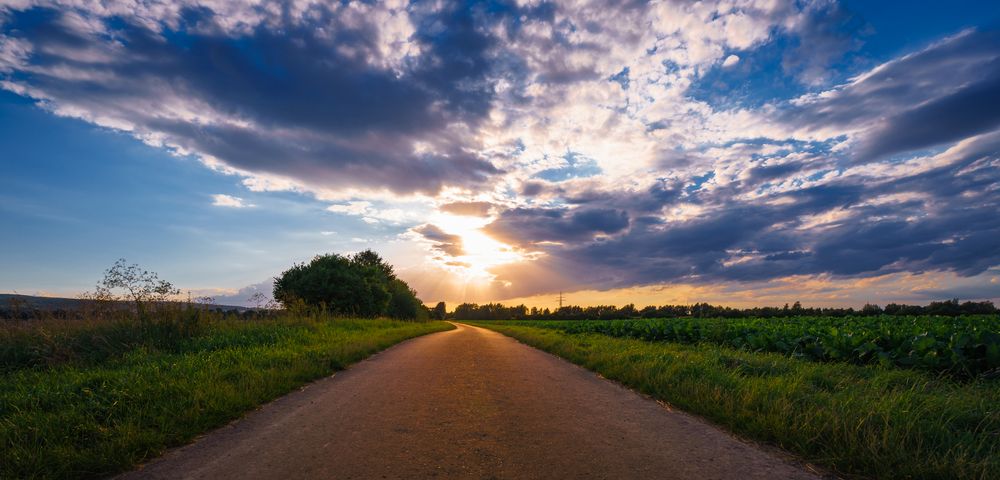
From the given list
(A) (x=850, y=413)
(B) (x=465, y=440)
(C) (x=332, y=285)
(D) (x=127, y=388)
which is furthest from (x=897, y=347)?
(C) (x=332, y=285)

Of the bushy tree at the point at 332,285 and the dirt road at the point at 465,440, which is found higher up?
the bushy tree at the point at 332,285

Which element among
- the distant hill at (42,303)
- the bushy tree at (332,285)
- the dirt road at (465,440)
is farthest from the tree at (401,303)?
the dirt road at (465,440)

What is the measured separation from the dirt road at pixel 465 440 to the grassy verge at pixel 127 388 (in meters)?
0.41

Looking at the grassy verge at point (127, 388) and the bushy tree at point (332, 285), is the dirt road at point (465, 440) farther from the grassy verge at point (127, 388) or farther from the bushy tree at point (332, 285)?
the bushy tree at point (332, 285)

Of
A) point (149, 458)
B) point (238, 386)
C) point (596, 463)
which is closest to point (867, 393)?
point (596, 463)

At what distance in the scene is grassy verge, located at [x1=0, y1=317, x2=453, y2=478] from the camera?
439 cm

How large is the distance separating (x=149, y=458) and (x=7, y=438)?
1535mm

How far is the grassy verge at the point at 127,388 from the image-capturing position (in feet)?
14.4

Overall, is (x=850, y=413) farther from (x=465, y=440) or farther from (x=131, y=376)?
(x=131, y=376)

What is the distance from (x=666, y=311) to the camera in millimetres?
62375

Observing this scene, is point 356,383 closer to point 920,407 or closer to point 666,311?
point 920,407

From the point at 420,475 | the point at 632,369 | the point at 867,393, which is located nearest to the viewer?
the point at 420,475

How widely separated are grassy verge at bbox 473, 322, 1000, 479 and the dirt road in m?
0.47

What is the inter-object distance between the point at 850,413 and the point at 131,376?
9978mm
